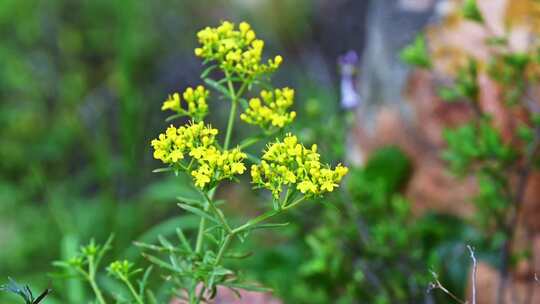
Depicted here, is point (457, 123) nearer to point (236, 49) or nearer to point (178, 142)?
point (236, 49)

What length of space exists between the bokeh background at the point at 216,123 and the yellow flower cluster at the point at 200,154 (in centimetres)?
113

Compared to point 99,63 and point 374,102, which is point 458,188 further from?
point 99,63

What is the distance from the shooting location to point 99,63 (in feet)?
16.0

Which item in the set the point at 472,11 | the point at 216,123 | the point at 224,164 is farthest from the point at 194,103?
the point at 216,123

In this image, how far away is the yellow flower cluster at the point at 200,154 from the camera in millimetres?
1373

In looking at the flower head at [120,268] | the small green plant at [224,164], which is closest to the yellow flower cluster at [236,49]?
the small green plant at [224,164]

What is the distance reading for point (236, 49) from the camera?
62.9 inches

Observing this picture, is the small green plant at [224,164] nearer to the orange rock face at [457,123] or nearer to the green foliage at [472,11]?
the green foliage at [472,11]

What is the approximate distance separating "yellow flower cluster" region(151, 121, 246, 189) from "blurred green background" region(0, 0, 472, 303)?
64.3 inches

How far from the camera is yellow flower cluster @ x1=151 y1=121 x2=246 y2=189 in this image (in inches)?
54.1

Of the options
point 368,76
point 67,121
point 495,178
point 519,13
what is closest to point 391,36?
point 368,76

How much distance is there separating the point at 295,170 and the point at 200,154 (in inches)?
6.8

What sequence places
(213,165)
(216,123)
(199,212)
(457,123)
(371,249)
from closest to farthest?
(213,165), (199,212), (371,249), (457,123), (216,123)

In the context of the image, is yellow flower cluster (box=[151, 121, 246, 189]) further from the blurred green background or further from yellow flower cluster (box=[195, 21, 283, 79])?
the blurred green background
